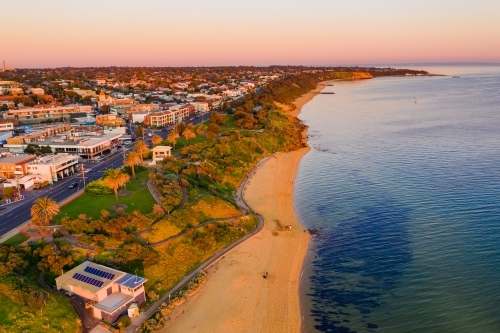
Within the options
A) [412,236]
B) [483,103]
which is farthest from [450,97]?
[412,236]

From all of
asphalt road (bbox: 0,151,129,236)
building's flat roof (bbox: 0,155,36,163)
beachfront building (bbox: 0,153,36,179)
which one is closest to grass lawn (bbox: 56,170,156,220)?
asphalt road (bbox: 0,151,129,236)

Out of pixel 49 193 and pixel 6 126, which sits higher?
pixel 6 126

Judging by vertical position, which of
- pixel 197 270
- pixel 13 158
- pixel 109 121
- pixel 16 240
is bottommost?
pixel 197 270

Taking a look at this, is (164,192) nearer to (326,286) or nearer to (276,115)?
(326,286)

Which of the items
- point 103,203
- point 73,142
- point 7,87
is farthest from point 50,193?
point 7,87

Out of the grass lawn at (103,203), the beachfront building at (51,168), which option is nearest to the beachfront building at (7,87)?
the beachfront building at (51,168)

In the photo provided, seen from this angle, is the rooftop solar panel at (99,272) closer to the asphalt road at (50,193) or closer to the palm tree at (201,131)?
the asphalt road at (50,193)

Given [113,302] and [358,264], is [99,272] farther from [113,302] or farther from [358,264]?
[358,264]
